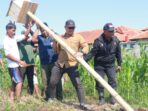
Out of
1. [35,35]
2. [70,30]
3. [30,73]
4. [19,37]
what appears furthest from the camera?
[30,73]

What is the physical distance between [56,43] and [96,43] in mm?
800

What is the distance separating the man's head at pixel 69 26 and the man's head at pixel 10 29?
1.07 meters

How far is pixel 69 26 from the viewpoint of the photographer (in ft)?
29.8

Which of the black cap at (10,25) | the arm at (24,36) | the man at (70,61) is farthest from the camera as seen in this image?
the arm at (24,36)

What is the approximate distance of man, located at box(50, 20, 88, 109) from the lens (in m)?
9.20

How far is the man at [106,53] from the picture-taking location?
9.35 m

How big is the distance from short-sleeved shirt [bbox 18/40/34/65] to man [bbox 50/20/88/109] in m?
0.81

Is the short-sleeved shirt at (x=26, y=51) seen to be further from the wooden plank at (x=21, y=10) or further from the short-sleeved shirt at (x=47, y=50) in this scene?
the wooden plank at (x=21, y=10)

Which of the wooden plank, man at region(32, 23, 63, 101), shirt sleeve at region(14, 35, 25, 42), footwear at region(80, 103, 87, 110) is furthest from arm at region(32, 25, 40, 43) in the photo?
footwear at region(80, 103, 87, 110)

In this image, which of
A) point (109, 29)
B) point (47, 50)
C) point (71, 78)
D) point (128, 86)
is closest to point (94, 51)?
point (109, 29)

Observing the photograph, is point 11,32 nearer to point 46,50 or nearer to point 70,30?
point 46,50

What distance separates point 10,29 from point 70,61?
1.35 m

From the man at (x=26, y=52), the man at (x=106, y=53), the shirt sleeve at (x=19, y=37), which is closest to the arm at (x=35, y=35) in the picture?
the man at (x=26, y=52)

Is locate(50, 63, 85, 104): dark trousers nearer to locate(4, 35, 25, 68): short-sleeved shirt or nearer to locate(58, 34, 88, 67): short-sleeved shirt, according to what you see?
locate(58, 34, 88, 67): short-sleeved shirt
